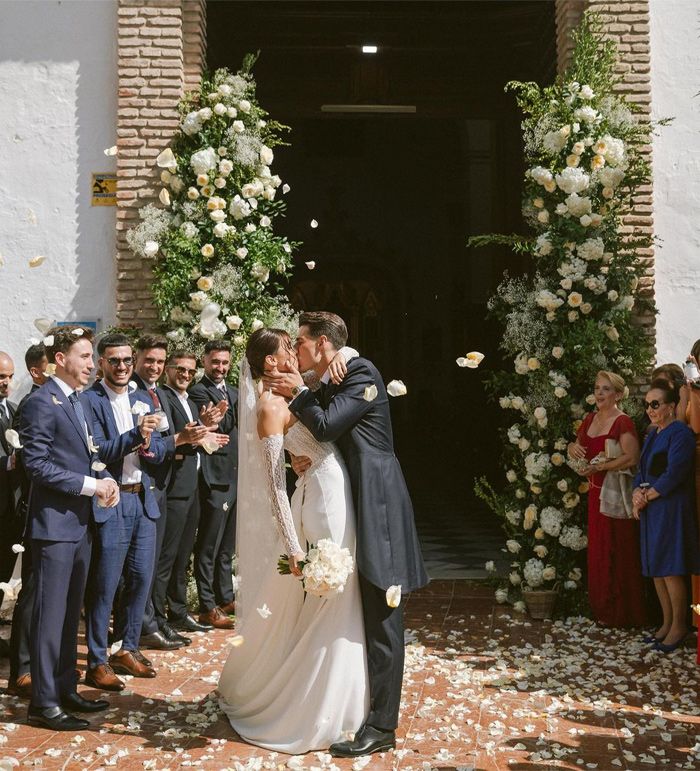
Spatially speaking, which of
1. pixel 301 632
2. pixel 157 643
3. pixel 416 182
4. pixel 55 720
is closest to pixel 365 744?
pixel 301 632

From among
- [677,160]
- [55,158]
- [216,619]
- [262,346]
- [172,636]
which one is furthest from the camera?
[55,158]

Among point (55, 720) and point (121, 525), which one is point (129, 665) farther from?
point (55, 720)

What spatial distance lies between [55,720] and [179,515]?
2.06 meters

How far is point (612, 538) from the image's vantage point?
688 cm

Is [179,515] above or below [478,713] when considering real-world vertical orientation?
above

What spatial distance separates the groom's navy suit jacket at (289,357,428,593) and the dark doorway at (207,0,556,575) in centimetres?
417

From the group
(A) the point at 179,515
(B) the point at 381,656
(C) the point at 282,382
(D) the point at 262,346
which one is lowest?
(B) the point at 381,656

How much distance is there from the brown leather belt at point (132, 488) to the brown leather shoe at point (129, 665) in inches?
36.2

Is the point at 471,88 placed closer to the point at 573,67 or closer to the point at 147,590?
the point at 573,67

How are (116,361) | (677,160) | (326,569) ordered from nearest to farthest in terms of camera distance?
1. (326,569)
2. (116,361)
3. (677,160)

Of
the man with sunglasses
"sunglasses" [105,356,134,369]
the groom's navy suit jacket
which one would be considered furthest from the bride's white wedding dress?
the man with sunglasses

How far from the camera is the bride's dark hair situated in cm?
455

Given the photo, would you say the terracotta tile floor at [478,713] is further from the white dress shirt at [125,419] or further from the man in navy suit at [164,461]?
the white dress shirt at [125,419]

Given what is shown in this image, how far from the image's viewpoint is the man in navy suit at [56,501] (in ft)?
15.2
